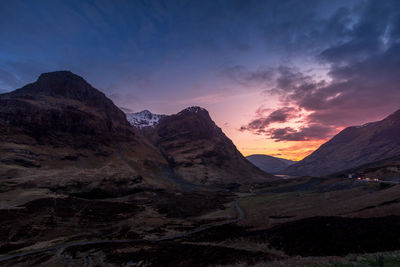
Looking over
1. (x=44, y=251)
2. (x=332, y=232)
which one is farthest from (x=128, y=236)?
(x=332, y=232)

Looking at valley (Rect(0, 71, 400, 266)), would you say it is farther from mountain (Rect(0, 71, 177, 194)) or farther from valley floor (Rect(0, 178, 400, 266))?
mountain (Rect(0, 71, 177, 194))

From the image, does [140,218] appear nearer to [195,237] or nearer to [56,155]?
[195,237]

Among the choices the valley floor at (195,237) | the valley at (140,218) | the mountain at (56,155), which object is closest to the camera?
the valley floor at (195,237)

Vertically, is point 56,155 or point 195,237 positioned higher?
point 56,155

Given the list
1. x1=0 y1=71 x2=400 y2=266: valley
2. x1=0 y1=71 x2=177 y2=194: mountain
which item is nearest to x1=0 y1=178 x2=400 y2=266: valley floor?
x1=0 y1=71 x2=400 y2=266: valley

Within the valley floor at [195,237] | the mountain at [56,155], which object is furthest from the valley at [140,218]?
the mountain at [56,155]

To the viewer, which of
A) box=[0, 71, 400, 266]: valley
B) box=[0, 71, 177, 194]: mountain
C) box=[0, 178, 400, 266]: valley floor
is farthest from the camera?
box=[0, 71, 177, 194]: mountain

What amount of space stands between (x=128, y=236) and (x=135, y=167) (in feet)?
459

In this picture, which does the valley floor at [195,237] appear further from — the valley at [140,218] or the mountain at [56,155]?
the mountain at [56,155]

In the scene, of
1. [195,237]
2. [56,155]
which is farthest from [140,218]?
[56,155]

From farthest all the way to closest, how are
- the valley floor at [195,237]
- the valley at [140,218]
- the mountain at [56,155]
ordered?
the mountain at [56,155] → the valley at [140,218] → the valley floor at [195,237]

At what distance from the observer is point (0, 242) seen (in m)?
51.6

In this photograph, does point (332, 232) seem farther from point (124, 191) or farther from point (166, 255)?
point (124, 191)

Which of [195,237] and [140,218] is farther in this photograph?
[140,218]
